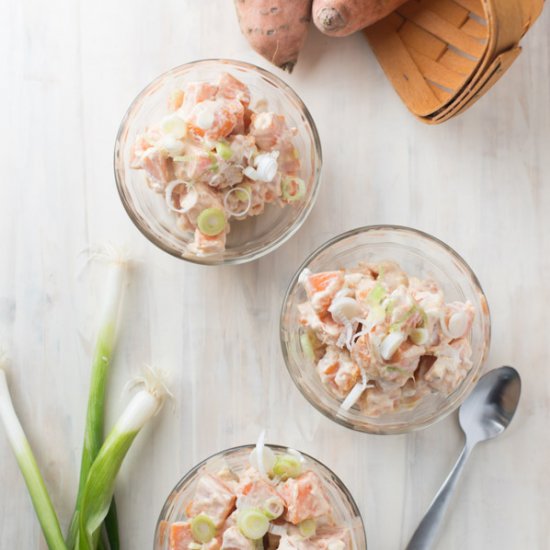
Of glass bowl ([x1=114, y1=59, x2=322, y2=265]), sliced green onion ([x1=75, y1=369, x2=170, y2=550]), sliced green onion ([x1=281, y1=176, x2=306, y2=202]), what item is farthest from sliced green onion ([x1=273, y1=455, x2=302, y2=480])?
sliced green onion ([x1=281, y1=176, x2=306, y2=202])

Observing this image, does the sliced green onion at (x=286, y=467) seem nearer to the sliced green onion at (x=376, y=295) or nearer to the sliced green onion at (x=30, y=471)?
the sliced green onion at (x=376, y=295)

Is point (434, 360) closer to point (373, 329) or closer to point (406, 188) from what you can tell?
point (373, 329)

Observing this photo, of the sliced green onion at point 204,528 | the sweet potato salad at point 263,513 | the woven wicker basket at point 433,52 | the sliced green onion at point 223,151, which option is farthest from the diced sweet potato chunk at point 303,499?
the woven wicker basket at point 433,52

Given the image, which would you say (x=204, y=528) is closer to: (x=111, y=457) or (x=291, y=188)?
(x=111, y=457)

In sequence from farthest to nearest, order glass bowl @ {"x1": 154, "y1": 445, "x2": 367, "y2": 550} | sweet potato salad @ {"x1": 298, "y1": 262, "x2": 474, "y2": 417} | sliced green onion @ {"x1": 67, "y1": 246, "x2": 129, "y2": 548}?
sliced green onion @ {"x1": 67, "y1": 246, "x2": 129, "y2": 548}
glass bowl @ {"x1": 154, "y1": 445, "x2": 367, "y2": 550}
sweet potato salad @ {"x1": 298, "y1": 262, "x2": 474, "y2": 417}

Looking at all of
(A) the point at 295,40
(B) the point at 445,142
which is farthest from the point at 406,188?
(A) the point at 295,40

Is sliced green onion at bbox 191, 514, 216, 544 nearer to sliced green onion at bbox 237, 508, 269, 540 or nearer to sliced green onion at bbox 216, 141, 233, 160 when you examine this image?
sliced green onion at bbox 237, 508, 269, 540
